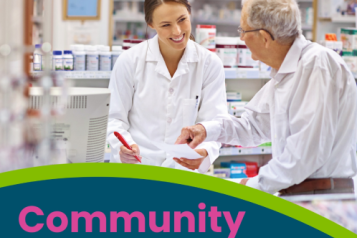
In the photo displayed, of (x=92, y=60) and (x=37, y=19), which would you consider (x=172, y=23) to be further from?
(x=92, y=60)

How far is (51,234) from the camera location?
3.68 feet

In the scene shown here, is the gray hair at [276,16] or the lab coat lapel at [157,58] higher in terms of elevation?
the gray hair at [276,16]

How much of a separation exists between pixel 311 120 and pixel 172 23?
0.89m

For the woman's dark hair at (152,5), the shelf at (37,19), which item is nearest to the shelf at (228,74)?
the woman's dark hair at (152,5)

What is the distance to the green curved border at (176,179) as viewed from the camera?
1139mm

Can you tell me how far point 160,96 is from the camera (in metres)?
2.16

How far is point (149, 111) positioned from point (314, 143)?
959 mm

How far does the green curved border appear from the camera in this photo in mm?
1139

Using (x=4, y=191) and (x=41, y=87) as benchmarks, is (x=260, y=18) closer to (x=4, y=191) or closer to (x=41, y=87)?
(x=41, y=87)

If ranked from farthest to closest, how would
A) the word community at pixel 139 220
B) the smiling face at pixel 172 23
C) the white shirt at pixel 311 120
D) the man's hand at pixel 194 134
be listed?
the smiling face at pixel 172 23 < the man's hand at pixel 194 134 < the white shirt at pixel 311 120 < the word community at pixel 139 220

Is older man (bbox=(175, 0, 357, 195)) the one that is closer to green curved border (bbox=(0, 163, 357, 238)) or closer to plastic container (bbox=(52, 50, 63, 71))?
green curved border (bbox=(0, 163, 357, 238))

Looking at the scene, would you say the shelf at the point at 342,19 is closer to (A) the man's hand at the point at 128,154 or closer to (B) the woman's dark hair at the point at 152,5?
(B) the woman's dark hair at the point at 152,5

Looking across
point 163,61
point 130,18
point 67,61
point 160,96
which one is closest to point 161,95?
point 160,96

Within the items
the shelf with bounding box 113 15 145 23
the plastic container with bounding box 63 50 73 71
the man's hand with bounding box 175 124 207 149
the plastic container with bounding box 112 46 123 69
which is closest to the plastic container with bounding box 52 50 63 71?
the plastic container with bounding box 63 50 73 71
